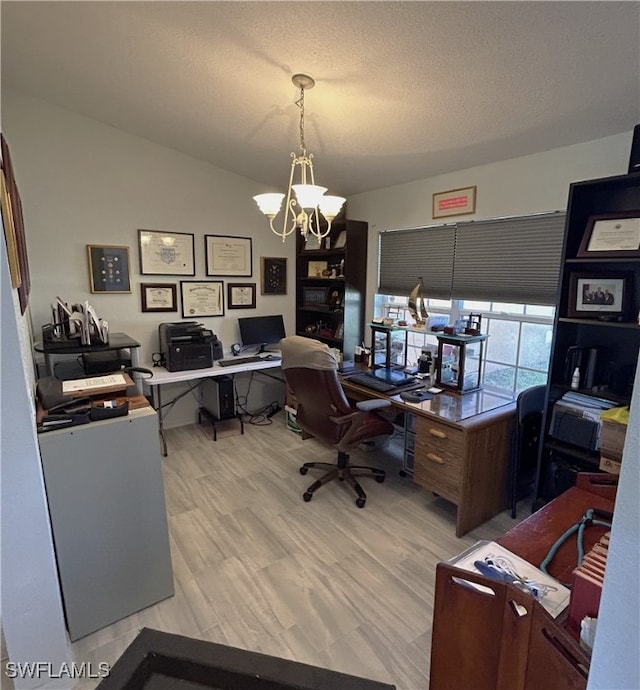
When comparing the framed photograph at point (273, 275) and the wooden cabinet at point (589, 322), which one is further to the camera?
the framed photograph at point (273, 275)

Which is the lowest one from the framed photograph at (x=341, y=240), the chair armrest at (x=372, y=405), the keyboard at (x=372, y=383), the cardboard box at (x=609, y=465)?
the cardboard box at (x=609, y=465)

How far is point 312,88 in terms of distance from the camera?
81.8 inches

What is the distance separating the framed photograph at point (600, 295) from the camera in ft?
6.57

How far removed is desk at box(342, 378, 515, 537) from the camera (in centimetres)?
215

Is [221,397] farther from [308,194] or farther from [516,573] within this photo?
[516,573]

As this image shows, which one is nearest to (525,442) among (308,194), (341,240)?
(308,194)

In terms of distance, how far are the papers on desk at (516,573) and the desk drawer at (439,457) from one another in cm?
93

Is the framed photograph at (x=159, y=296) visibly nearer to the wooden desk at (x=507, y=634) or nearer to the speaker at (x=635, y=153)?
the wooden desk at (x=507, y=634)

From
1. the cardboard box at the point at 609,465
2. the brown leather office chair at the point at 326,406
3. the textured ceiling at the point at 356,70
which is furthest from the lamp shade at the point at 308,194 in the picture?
the cardboard box at the point at 609,465

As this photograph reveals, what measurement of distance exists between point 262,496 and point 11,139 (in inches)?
122

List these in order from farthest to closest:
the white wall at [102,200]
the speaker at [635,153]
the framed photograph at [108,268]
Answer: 1. the framed photograph at [108,268]
2. the white wall at [102,200]
3. the speaker at [635,153]

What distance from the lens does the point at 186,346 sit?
3199 mm

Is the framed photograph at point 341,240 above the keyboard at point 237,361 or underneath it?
above

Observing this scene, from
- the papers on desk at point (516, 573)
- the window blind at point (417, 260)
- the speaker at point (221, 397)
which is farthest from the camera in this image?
the speaker at point (221, 397)
